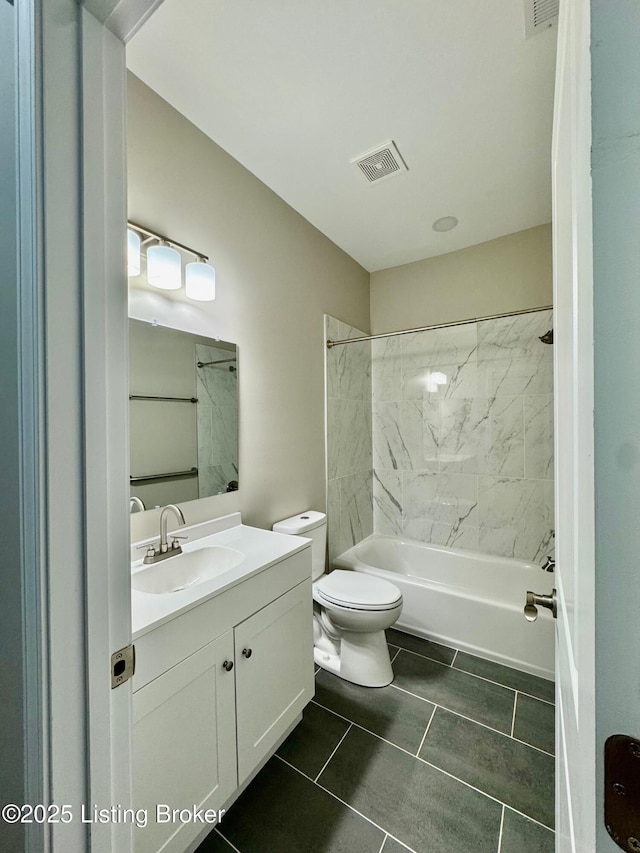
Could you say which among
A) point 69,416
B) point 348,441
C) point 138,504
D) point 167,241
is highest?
point 167,241

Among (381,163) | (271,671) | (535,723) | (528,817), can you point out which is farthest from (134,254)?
(535,723)

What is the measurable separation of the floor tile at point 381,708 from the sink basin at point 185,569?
920 mm

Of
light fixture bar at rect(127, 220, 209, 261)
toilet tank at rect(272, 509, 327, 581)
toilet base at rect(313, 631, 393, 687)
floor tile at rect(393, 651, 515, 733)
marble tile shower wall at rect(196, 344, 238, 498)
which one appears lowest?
floor tile at rect(393, 651, 515, 733)

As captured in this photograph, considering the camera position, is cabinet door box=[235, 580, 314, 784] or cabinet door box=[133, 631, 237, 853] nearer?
cabinet door box=[133, 631, 237, 853]

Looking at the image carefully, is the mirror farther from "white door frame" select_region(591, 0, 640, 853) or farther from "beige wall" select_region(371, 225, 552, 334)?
"beige wall" select_region(371, 225, 552, 334)

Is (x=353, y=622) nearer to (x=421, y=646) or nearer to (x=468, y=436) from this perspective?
(x=421, y=646)

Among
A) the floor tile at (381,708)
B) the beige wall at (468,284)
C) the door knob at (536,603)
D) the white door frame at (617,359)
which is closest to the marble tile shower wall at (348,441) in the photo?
the beige wall at (468,284)

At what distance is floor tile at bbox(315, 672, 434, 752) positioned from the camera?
58.7 inches

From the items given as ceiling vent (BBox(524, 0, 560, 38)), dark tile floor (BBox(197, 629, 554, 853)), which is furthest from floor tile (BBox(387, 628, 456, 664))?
ceiling vent (BBox(524, 0, 560, 38))

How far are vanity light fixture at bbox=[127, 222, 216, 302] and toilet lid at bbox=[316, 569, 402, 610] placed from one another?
158 centimetres

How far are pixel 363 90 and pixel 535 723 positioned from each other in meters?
2.82

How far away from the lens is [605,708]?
0.91ft

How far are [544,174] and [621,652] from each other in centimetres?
245

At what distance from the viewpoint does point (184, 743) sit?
97cm
